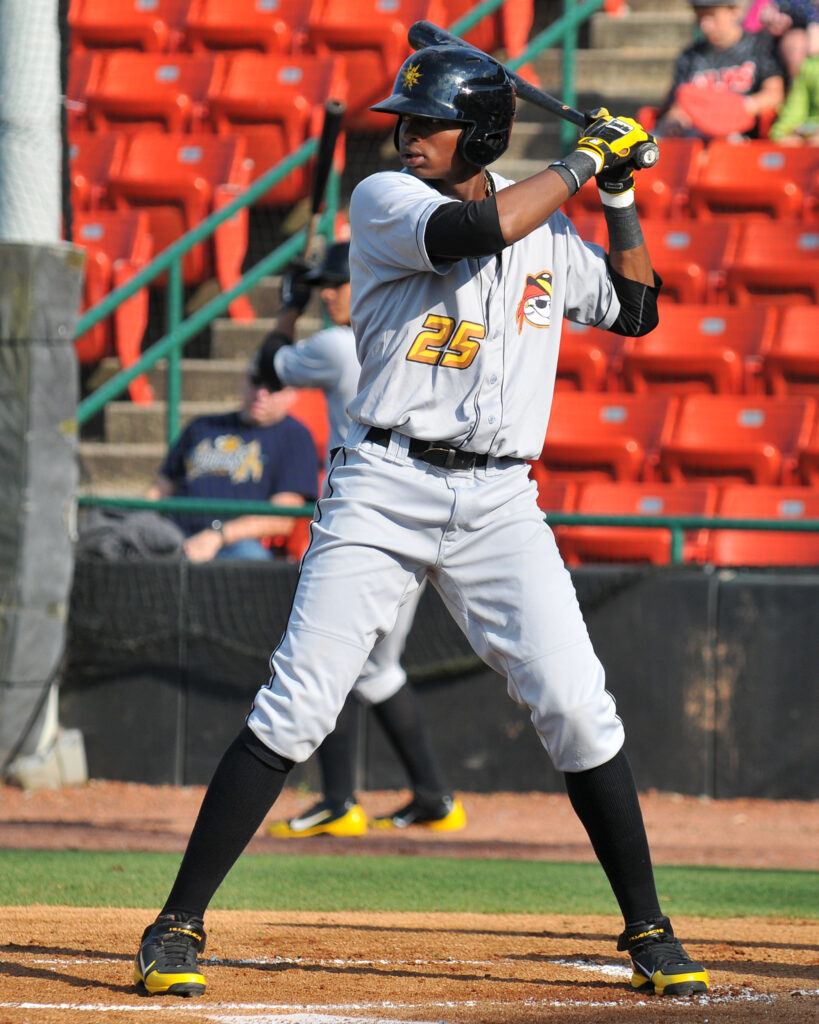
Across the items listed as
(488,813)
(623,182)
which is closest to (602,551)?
(488,813)

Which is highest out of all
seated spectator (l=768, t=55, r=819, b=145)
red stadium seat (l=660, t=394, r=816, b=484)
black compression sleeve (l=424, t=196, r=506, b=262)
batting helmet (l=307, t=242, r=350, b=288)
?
seated spectator (l=768, t=55, r=819, b=145)

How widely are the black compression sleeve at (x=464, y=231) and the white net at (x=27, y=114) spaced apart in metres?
3.90

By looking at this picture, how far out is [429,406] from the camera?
114 inches

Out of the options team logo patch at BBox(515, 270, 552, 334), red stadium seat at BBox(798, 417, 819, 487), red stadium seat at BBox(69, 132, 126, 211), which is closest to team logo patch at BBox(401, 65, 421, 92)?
team logo patch at BBox(515, 270, 552, 334)

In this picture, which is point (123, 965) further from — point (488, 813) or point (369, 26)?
point (369, 26)

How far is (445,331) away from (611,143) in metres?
0.52

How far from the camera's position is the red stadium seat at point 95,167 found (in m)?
9.81

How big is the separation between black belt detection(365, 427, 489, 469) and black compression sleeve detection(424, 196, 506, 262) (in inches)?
14.7

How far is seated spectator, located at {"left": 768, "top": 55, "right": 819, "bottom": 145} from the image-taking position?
8.95 meters

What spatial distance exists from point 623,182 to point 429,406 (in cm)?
66

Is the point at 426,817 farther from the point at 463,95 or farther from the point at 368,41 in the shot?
the point at 368,41

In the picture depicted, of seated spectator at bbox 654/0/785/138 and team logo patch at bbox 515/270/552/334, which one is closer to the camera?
team logo patch at bbox 515/270/552/334

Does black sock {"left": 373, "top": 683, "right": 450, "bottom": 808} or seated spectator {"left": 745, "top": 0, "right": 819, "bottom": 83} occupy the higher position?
seated spectator {"left": 745, "top": 0, "right": 819, "bottom": 83}

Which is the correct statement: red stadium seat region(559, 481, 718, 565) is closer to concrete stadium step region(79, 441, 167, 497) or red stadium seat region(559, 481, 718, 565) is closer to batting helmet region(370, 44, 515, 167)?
concrete stadium step region(79, 441, 167, 497)
